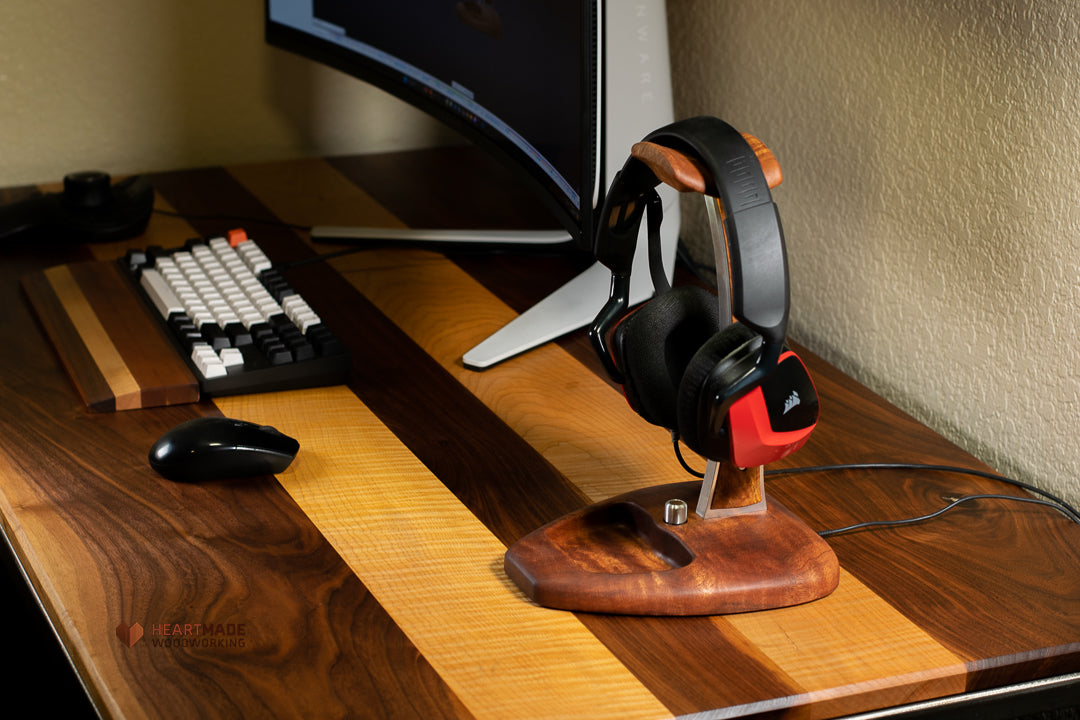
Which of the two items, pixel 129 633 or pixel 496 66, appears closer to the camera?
pixel 129 633

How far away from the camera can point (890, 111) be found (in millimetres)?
961

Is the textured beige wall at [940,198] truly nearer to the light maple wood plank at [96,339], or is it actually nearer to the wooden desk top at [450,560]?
the wooden desk top at [450,560]

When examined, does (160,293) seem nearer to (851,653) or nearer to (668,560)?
(668,560)

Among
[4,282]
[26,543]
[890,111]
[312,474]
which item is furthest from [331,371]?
[890,111]

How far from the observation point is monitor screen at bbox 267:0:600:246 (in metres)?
0.92

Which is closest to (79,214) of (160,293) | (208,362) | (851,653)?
(160,293)

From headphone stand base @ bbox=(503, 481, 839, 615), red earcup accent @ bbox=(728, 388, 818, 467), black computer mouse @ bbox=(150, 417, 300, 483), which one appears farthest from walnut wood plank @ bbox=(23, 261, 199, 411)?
red earcup accent @ bbox=(728, 388, 818, 467)

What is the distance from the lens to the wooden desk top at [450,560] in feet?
2.03

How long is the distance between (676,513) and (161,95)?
1.01 m

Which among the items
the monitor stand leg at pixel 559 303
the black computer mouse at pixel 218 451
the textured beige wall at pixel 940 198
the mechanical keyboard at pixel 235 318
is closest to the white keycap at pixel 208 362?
the mechanical keyboard at pixel 235 318

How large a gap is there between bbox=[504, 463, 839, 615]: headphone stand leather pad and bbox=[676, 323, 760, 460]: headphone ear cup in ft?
0.27

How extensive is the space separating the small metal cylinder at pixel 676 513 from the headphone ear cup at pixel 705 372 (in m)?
0.08

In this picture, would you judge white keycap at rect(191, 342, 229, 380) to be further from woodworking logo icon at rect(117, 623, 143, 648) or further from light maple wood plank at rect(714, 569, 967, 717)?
light maple wood plank at rect(714, 569, 967, 717)

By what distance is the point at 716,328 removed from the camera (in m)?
0.71
